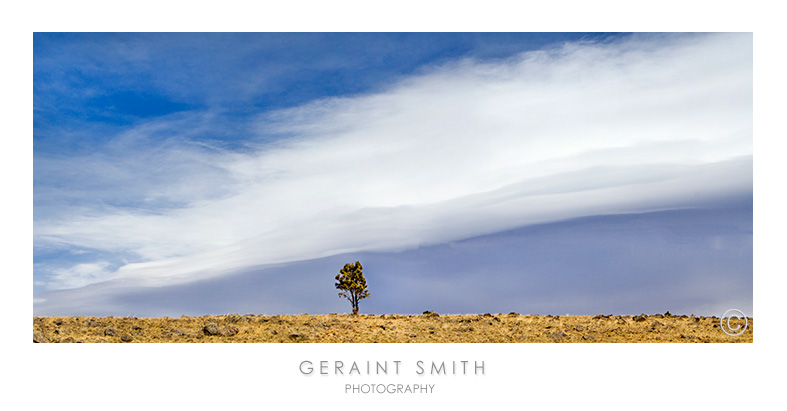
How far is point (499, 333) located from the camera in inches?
973

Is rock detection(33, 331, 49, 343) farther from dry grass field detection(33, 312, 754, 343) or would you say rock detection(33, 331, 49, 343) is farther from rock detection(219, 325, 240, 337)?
rock detection(219, 325, 240, 337)

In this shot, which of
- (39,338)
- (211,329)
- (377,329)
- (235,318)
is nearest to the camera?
(39,338)

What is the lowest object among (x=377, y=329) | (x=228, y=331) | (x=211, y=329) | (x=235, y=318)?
(x=377, y=329)

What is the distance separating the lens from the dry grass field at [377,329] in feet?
77.5

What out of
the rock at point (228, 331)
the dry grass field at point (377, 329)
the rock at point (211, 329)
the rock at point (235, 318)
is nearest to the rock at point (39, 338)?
the dry grass field at point (377, 329)

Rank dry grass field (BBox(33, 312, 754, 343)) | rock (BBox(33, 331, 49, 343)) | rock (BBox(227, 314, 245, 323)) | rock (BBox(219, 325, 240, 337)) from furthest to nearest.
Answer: rock (BBox(227, 314, 245, 323)) → rock (BBox(219, 325, 240, 337)) → dry grass field (BBox(33, 312, 754, 343)) → rock (BBox(33, 331, 49, 343))

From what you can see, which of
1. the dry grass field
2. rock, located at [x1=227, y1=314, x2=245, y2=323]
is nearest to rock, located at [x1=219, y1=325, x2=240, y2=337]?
the dry grass field

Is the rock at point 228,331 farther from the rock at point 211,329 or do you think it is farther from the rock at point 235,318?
the rock at point 235,318

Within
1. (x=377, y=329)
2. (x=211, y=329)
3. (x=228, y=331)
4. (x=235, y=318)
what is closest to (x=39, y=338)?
(x=211, y=329)

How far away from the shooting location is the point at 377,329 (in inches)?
991

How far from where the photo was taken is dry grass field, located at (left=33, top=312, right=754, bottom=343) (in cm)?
2363

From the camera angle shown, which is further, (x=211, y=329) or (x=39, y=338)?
(x=211, y=329)

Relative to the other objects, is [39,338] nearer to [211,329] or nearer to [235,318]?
[211,329]
